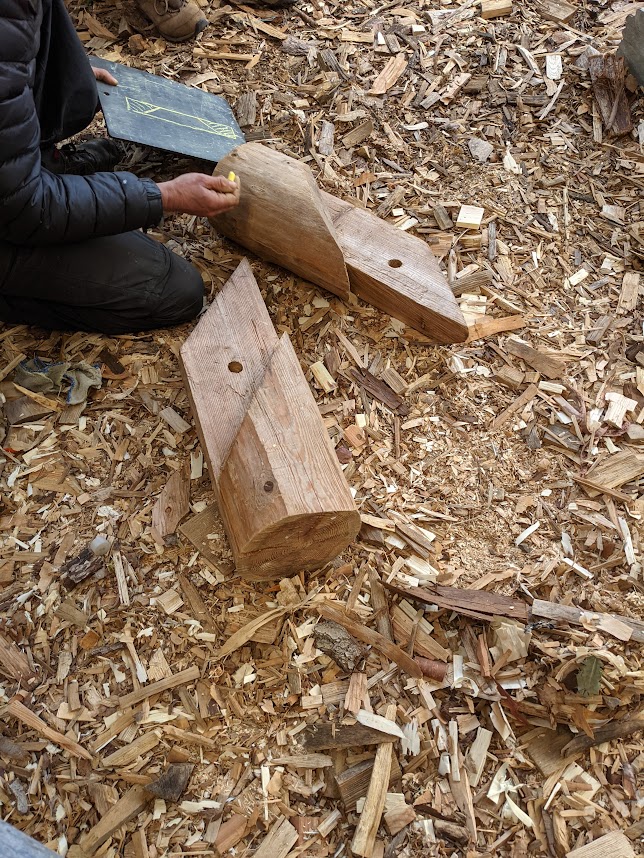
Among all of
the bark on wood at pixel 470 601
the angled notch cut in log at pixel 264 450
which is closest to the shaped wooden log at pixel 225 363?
the angled notch cut in log at pixel 264 450

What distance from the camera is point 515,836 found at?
2.29 meters

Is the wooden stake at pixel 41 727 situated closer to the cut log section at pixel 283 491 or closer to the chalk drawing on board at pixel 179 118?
the cut log section at pixel 283 491

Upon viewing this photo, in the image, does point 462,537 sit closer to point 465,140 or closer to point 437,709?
point 437,709

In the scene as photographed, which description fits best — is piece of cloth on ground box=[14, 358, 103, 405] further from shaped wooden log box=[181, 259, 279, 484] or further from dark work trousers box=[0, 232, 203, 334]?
shaped wooden log box=[181, 259, 279, 484]

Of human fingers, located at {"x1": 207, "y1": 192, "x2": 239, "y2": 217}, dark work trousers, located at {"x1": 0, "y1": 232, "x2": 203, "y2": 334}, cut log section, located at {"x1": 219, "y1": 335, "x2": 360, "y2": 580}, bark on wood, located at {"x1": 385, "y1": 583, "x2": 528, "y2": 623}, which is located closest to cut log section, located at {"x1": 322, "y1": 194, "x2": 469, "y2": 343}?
human fingers, located at {"x1": 207, "y1": 192, "x2": 239, "y2": 217}

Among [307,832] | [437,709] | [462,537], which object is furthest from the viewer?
[462,537]

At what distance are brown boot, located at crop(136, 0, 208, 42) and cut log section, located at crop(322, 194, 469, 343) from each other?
193 centimetres

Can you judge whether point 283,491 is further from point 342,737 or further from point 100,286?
point 100,286

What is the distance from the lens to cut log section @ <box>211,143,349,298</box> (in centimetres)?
328

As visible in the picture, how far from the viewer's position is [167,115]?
3.81m

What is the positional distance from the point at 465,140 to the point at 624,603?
9.09 ft

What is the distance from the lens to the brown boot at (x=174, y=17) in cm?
442

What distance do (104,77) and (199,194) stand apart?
120cm

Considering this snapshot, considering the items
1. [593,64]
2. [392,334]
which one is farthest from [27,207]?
[593,64]
